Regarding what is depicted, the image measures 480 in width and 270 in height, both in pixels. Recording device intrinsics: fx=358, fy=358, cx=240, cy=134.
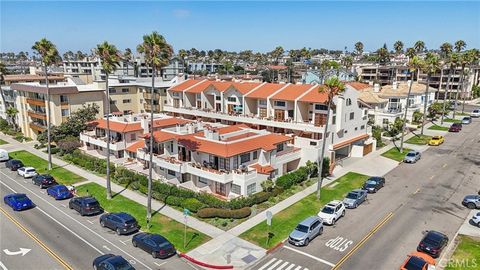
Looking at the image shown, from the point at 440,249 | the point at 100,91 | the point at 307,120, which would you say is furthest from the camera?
the point at 100,91

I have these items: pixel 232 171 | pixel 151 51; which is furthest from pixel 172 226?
pixel 151 51

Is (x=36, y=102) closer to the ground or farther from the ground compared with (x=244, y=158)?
farther from the ground

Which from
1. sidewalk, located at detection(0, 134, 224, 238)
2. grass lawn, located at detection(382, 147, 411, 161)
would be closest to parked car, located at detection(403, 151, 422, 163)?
grass lawn, located at detection(382, 147, 411, 161)

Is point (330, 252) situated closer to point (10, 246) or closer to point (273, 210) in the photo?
point (273, 210)

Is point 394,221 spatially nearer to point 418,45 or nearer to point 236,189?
point 236,189

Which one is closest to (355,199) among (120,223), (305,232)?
(305,232)

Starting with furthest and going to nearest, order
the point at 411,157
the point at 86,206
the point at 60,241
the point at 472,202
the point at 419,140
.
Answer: the point at 419,140 < the point at 411,157 < the point at 472,202 < the point at 86,206 < the point at 60,241
